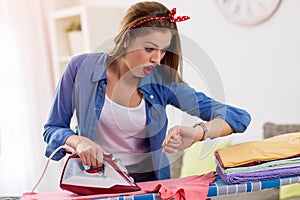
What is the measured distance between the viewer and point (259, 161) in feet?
4.14

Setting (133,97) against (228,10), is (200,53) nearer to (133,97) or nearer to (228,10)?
(133,97)

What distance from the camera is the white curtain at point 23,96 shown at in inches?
111

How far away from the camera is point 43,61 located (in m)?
2.99

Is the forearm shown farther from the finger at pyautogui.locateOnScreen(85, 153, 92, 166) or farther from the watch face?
the watch face

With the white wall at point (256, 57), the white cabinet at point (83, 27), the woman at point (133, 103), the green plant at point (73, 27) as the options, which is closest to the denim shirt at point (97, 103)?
the woman at point (133, 103)

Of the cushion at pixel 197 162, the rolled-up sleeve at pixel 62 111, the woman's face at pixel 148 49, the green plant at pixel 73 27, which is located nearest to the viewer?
the woman's face at pixel 148 49

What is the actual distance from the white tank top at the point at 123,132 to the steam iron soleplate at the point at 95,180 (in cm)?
11

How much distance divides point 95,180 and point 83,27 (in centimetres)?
179

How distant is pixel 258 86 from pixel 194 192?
1.26 meters

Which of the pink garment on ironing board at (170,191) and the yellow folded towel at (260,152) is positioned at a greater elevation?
the yellow folded towel at (260,152)

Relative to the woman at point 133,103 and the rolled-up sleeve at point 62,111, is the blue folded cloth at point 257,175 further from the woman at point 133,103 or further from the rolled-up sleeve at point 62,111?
the rolled-up sleeve at point 62,111

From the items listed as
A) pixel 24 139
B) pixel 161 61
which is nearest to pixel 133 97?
pixel 161 61

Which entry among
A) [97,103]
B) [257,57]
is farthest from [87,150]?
[257,57]

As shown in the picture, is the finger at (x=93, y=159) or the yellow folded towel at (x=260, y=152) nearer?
the finger at (x=93, y=159)
